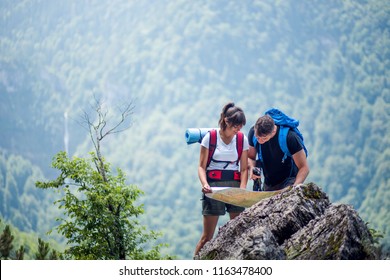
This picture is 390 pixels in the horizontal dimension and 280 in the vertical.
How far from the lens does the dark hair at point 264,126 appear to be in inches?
159

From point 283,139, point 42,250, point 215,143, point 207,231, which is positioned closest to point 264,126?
point 283,139

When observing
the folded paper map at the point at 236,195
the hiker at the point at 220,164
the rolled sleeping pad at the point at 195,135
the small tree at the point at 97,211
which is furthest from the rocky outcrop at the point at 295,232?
the small tree at the point at 97,211

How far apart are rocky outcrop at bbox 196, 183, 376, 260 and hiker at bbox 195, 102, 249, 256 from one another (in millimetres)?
334

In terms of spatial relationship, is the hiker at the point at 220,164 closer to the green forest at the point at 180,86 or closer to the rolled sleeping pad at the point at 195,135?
the rolled sleeping pad at the point at 195,135

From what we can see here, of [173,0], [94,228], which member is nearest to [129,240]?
[94,228]

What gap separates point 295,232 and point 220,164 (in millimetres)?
783

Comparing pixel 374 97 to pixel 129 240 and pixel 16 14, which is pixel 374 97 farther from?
pixel 129 240

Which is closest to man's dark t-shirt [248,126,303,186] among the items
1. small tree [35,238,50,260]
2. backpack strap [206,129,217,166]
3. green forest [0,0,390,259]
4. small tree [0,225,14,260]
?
backpack strap [206,129,217,166]

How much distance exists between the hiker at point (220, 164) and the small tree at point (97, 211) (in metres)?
1.80

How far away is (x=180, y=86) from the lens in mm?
34938

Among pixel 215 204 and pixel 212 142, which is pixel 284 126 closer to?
pixel 212 142

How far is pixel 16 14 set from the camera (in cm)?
2948
